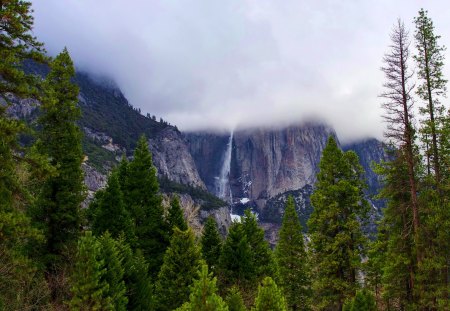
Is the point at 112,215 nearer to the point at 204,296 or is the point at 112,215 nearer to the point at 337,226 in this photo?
the point at 204,296

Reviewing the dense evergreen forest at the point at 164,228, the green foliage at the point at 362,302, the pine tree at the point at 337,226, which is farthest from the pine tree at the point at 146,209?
Result: the green foliage at the point at 362,302

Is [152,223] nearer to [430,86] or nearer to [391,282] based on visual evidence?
[391,282]

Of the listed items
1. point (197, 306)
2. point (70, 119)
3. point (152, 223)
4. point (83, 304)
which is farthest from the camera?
point (152, 223)

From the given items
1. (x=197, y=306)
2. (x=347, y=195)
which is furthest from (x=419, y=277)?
(x=197, y=306)

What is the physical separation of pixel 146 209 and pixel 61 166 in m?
7.56

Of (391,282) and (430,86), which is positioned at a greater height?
(430,86)

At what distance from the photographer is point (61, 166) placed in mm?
22078

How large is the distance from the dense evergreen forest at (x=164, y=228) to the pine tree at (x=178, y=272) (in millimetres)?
54

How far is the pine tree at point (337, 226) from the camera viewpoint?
27.3m

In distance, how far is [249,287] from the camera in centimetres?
2595

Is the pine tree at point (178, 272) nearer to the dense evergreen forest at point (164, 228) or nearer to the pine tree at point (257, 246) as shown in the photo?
the dense evergreen forest at point (164, 228)

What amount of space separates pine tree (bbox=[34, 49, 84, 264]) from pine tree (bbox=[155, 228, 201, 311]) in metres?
6.08

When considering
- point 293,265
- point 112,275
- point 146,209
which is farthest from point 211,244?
point 112,275

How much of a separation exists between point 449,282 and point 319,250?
9573mm
